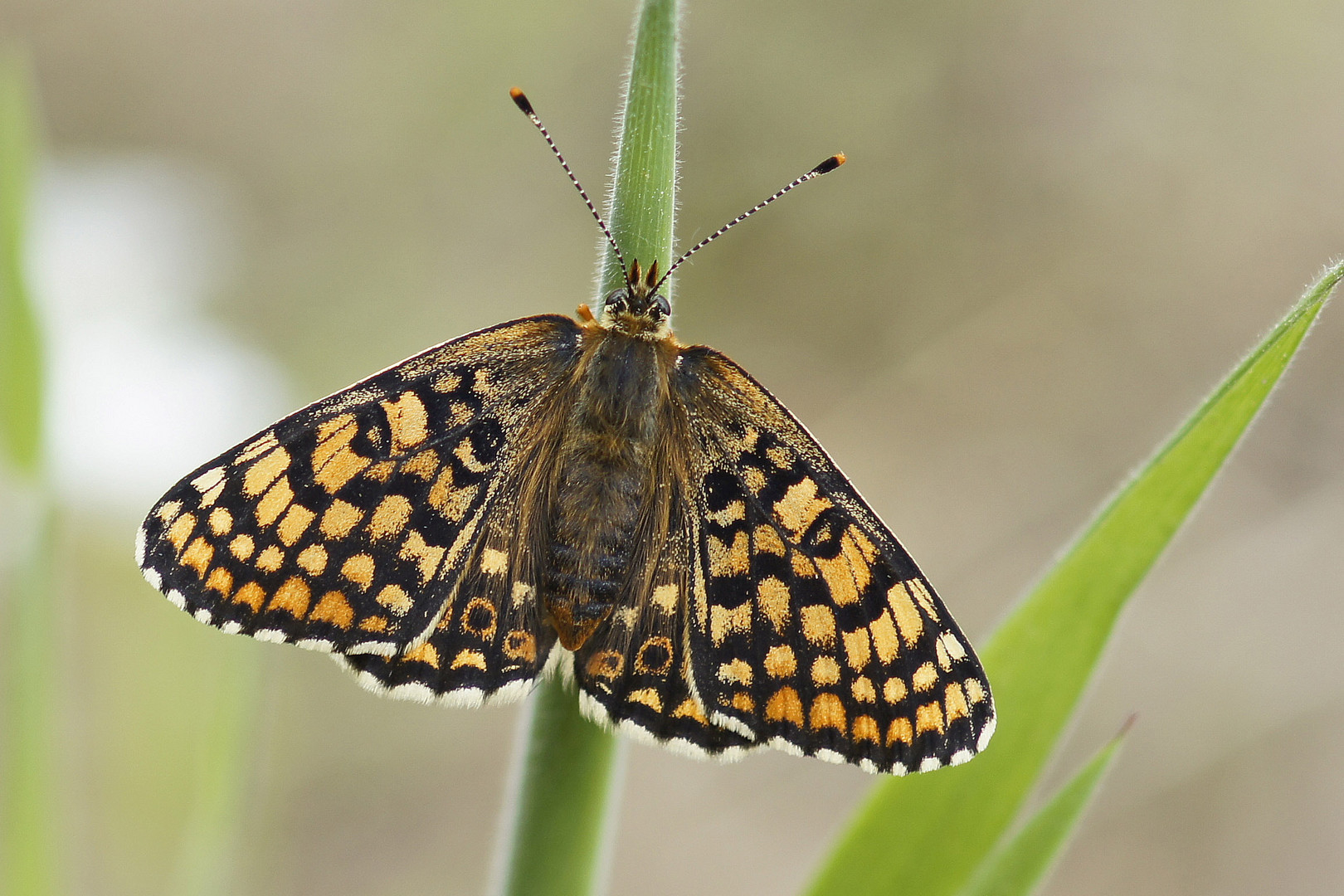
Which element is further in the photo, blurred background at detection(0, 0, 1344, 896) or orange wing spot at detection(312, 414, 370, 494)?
blurred background at detection(0, 0, 1344, 896)

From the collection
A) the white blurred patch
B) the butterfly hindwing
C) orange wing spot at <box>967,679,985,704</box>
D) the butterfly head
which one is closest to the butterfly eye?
the butterfly head

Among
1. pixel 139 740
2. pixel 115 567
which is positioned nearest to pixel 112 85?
pixel 115 567

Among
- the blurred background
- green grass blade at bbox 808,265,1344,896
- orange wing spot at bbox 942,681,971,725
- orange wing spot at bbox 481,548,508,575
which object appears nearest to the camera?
green grass blade at bbox 808,265,1344,896

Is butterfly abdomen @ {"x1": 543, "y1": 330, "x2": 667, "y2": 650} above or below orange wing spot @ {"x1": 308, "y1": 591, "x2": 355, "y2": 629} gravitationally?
above

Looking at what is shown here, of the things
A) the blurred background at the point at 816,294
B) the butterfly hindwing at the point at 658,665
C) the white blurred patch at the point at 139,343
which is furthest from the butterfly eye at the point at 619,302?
the blurred background at the point at 816,294

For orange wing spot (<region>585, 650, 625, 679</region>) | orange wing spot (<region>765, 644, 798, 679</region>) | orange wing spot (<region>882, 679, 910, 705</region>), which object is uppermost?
orange wing spot (<region>765, 644, 798, 679</region>)

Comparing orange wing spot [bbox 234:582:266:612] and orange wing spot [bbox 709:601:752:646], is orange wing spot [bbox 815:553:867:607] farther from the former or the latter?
orange wing spot [bbox 234:582:266:612]
